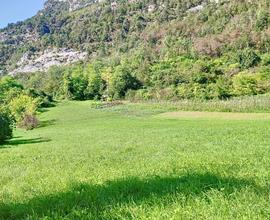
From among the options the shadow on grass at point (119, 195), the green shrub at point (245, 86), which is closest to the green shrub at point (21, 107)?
the green shrub at point (245, 86)

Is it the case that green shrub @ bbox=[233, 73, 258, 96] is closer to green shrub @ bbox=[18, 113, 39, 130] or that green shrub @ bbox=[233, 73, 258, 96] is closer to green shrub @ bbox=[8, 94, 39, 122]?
green shrub @ bbox=[8, 94, 39, 122]

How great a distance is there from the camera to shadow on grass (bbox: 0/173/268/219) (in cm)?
764

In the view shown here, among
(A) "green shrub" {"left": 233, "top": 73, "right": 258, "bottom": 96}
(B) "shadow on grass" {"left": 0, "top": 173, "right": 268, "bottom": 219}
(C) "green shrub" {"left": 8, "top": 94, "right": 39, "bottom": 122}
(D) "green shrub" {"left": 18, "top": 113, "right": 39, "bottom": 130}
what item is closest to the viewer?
(B) "shadow on grass" {"left": 0, "top": 173, "right": 268, "bottom": 219}

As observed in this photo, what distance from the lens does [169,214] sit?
6586 mm

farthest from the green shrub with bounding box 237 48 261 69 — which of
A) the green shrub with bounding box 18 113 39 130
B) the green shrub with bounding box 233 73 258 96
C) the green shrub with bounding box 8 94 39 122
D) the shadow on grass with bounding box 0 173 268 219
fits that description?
the shadow on grass with bounding box 0 173 268 219

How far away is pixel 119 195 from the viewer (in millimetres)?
8617

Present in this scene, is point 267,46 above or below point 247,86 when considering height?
above

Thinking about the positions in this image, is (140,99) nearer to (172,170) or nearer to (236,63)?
(236,63)

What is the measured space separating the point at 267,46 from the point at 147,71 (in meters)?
56.1

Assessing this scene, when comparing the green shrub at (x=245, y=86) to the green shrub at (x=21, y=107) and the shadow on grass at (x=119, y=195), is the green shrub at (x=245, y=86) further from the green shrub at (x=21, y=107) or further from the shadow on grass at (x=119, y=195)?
the shadow on grass at (x=119, y=195)

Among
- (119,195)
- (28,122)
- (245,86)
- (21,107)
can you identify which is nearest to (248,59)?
(245,86)

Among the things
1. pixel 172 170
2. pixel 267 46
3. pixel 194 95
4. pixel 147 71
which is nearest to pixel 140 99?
pixel 194 95

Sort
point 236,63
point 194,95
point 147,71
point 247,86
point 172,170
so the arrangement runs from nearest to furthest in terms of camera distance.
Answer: point 172,170
point 247,86
point 194,95
point 236,63
point 147,71

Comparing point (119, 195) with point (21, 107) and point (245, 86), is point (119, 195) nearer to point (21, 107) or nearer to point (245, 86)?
point (21, 107)
